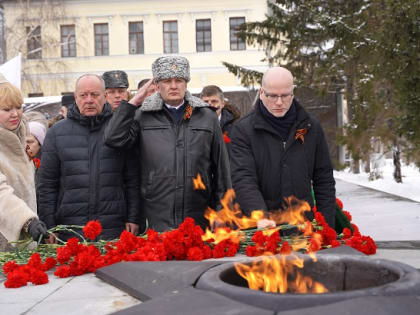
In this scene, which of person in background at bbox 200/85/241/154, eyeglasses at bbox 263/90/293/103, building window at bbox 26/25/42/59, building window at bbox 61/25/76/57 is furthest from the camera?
building window at bbox 61/25/76/57

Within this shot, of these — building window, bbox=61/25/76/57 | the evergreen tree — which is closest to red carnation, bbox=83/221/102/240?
the evergreen tree

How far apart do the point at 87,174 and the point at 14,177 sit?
0.51 metres

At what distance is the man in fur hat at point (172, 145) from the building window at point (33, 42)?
24655 millimetres

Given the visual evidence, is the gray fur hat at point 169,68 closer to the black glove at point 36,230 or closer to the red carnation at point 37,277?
the black glove at point 36,230

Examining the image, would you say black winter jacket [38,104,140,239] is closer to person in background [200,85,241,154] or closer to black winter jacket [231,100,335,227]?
black winter jacket [231,100,335,227]

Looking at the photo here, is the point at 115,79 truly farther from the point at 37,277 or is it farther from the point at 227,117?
the point at 37,277

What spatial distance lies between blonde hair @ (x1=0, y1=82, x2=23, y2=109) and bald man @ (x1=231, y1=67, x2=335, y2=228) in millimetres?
1222

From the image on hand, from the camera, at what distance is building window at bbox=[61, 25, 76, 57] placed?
2988 centimetres

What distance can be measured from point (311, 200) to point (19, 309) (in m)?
1.83

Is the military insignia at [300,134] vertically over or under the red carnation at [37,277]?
over

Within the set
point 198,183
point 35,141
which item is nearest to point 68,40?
point 35,141

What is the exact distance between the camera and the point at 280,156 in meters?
3.42

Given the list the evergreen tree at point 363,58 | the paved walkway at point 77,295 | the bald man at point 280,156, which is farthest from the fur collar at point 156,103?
the evergreen tree at point 363,58

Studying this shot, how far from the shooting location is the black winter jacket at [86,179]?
3.63 m
